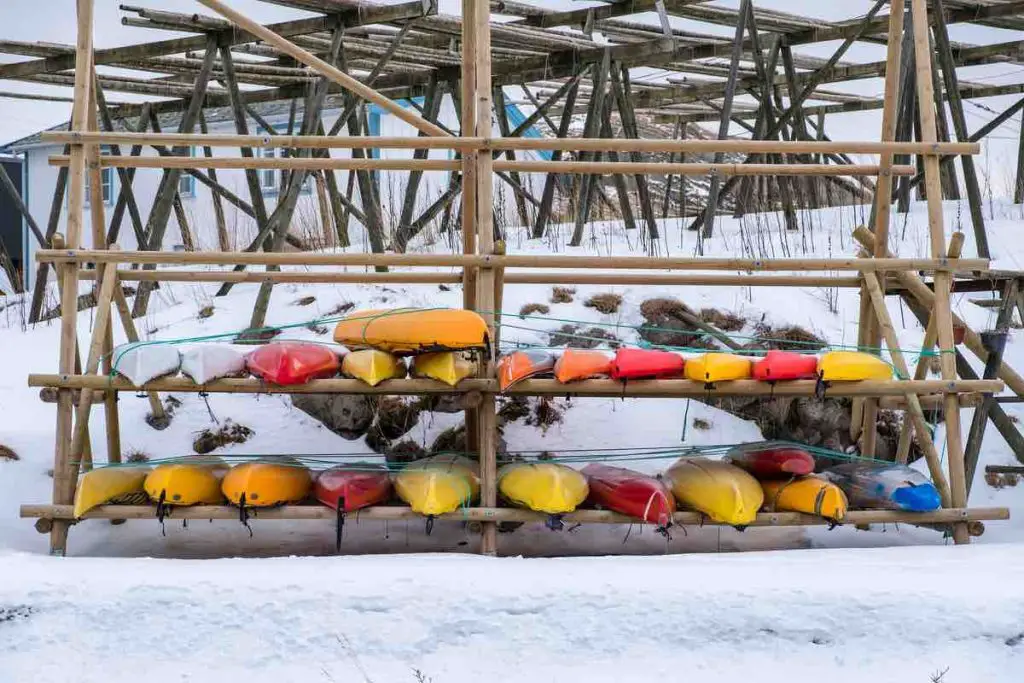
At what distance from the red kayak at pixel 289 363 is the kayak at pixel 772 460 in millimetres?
2248

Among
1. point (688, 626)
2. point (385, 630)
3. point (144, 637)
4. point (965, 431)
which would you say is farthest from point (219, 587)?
point (965, 431)

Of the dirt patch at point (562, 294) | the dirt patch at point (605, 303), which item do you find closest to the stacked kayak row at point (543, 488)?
the dirt patch at point (605, 303)

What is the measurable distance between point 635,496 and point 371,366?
1.46 m

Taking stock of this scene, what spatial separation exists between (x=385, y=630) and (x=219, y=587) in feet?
2.30

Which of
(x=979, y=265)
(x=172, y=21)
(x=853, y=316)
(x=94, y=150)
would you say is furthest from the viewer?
(x=172, y=21)

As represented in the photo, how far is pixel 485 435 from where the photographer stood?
19.2 ft

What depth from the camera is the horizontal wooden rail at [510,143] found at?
19.3ft

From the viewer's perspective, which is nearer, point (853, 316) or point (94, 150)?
point (94, 150)

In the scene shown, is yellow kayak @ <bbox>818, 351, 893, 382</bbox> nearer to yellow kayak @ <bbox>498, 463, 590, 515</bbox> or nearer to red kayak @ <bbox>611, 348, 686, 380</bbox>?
red kayak @ <bbox>611, 348, 686, 380</bbox>

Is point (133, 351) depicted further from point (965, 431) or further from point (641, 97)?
point (641, 97)

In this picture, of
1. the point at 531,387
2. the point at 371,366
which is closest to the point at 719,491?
the point at 531,387

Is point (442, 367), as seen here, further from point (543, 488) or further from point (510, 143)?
point (510, 143)

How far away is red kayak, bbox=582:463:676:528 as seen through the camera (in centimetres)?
565

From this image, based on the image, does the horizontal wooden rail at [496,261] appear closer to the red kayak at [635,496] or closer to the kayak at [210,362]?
the kayak at [210,362]
